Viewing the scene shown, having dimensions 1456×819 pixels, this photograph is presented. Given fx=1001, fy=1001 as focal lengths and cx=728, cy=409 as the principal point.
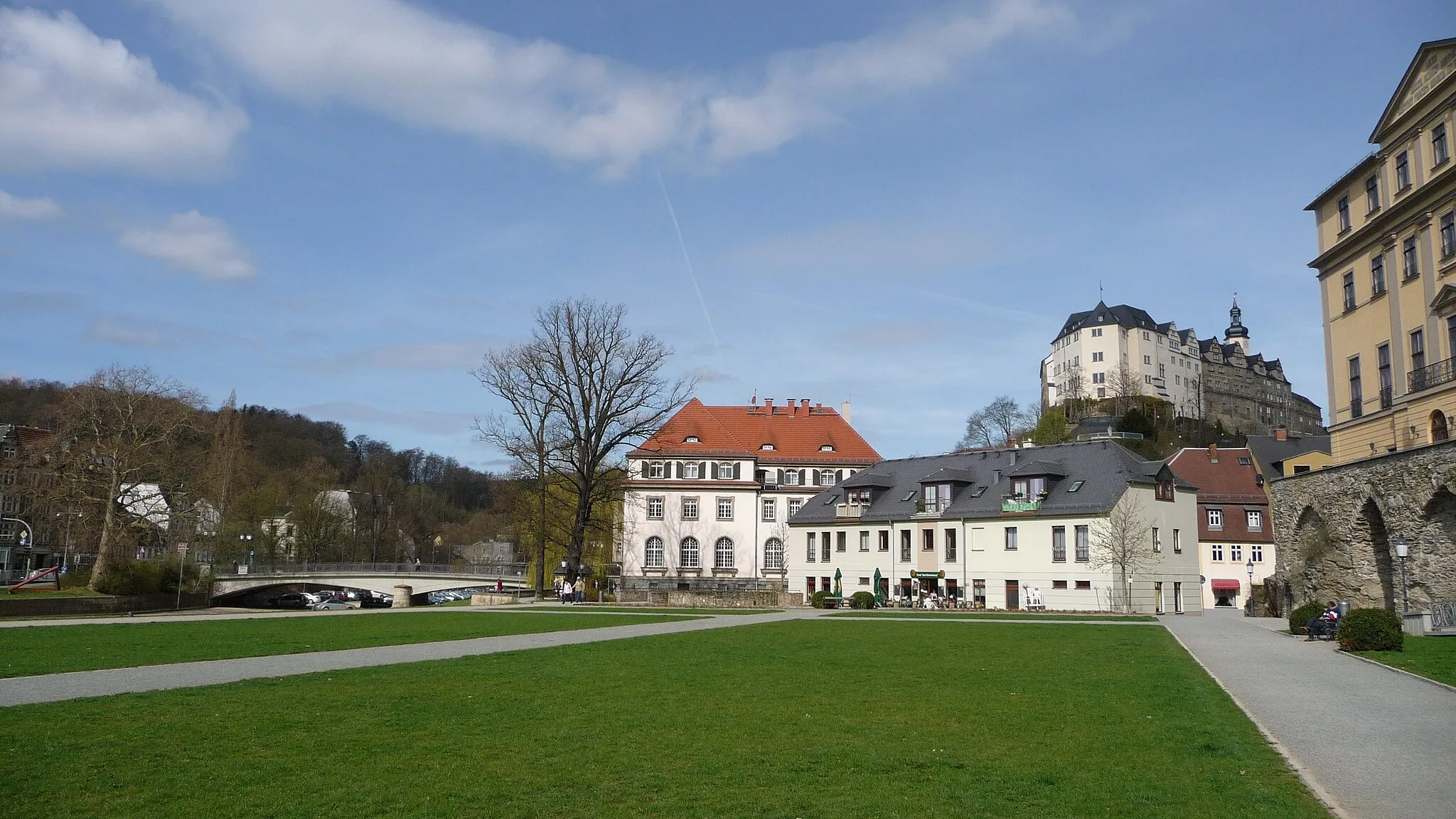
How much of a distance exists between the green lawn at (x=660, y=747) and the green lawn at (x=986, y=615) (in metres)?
24.5

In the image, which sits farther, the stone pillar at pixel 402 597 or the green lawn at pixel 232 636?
the stone pillar at pixel 402 597

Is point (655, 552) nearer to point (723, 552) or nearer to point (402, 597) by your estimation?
point (723, 552)

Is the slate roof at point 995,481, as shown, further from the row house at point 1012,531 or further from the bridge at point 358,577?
the bridge at point 358,577

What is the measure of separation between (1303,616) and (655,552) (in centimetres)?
5237

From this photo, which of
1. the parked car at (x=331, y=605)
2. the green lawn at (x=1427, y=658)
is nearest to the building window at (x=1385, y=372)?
the green lawn at (x=1427, y=658)

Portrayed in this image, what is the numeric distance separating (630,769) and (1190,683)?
10765 mm

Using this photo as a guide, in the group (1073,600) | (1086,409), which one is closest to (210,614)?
(1073,600)

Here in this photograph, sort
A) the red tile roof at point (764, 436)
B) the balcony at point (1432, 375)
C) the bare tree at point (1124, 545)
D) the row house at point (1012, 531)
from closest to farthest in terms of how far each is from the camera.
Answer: the balcony at point (1432, 375), the bare tree at point (1124, 545), the row house at point (1012, 531), the red tile roof at point (764, 436)

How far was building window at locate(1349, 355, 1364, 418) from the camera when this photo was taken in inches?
1531

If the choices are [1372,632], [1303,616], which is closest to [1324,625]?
[1303,616]

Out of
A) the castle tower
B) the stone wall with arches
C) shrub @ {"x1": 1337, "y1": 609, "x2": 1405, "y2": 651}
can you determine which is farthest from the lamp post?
the castle tower

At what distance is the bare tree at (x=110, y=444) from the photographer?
4772 cm

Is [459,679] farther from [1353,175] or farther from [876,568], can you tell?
[876,568]

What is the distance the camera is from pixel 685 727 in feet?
36.4
